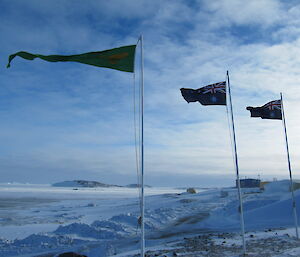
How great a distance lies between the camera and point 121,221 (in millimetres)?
23172

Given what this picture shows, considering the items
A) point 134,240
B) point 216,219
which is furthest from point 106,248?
point 216,219

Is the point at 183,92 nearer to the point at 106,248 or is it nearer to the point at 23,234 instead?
the point at 106,248

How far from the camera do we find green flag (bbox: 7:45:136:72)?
9219 millimetres

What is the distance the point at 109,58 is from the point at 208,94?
15.9 feet

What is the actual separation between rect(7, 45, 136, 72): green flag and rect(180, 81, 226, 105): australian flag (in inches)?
155

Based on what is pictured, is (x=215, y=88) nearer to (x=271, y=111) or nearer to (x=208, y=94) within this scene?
(x=208, y=94)

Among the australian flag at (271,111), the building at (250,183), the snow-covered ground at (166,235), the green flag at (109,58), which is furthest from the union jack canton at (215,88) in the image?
the building at (250,183)

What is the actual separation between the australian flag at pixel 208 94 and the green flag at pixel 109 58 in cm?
393

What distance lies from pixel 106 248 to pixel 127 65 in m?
9.06

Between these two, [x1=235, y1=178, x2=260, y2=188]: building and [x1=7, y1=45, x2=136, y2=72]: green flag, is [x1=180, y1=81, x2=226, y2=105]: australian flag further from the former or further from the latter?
[x1=235, y1=178, x2=260, y2=188]: building

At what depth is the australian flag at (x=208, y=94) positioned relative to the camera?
12.7 m

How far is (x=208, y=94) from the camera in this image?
12.7 m

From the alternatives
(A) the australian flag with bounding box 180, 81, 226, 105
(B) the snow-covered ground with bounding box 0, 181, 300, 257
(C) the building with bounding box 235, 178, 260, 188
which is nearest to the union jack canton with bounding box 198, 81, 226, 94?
(A) the australian flag with bounding box 180, 81, 226, 105

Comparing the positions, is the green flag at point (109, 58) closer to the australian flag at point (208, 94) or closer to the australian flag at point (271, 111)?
the australian flag at point (208, 94)
